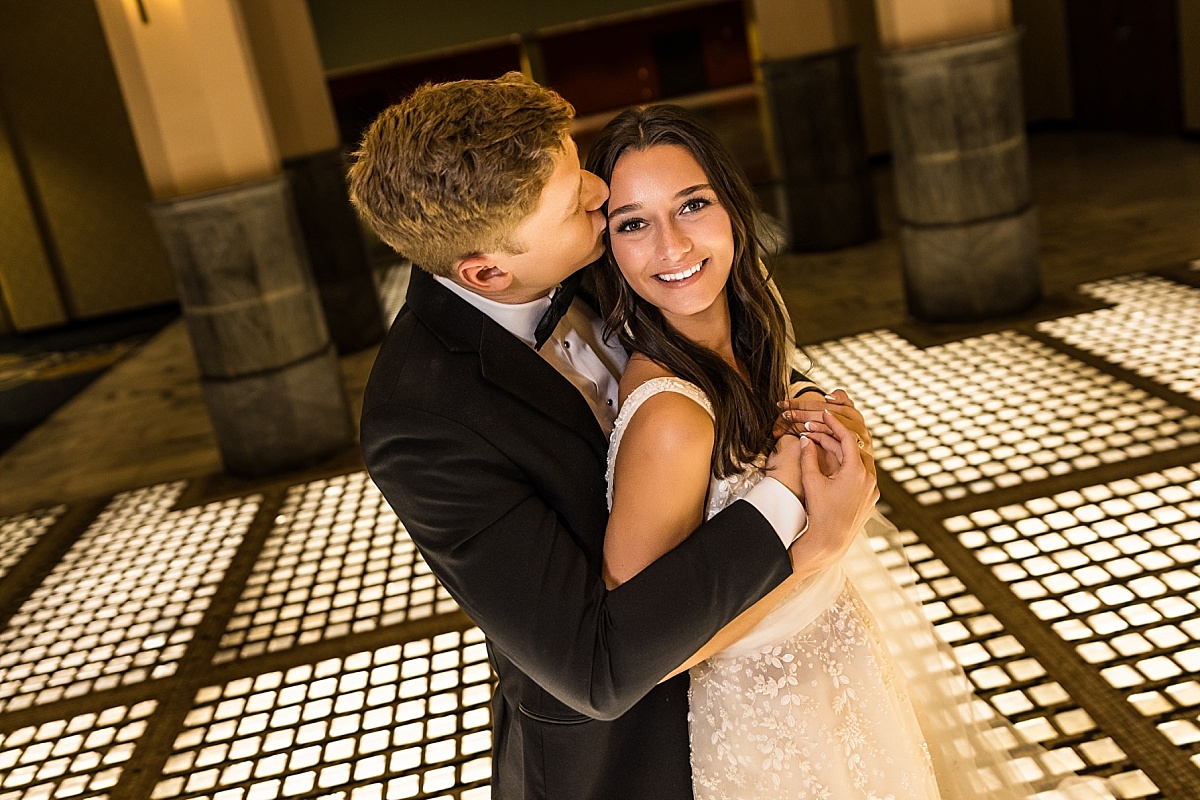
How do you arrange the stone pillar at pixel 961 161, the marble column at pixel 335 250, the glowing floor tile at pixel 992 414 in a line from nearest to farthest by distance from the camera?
the glowing floor tile at pixel 992 414
the stone pillar at pixel 961 161
the marble column at pixel 335 250

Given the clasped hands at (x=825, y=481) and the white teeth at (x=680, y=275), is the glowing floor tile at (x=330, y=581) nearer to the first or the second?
the white teeth at (x=680, y=275)

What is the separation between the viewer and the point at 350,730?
3391 millimetres

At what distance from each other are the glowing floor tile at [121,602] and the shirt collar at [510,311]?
3010 millimetres

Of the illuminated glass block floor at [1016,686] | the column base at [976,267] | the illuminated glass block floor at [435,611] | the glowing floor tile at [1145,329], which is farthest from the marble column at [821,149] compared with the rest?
the illuminated glass block floor at [1016,686]

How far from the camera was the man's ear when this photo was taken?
142cm

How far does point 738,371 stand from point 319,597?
2.97 m

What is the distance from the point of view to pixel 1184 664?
2896 millimetres

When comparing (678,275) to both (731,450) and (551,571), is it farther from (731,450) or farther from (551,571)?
(551,571)

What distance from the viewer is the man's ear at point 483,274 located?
1422 mm

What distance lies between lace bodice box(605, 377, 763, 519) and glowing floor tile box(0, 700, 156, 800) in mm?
2566

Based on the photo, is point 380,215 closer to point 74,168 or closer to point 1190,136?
point 1190,136

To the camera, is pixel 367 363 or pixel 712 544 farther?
pixel 367 363

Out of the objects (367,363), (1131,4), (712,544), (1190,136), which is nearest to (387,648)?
(712,544)

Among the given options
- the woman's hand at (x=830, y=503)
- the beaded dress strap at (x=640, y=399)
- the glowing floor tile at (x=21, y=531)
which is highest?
the beaded dress strap at (x=640, y=399)
